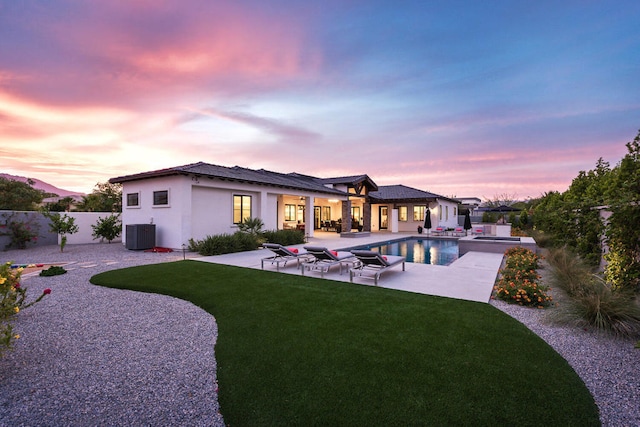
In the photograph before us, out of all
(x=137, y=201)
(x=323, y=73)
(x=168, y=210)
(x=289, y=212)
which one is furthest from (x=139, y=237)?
(x=289, y=212)

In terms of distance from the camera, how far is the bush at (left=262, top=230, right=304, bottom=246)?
15806 mm

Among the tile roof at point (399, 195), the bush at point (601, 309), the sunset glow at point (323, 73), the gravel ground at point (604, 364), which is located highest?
the sunset glow at point (323, 73)

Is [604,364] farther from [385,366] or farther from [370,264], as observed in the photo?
[370,264]

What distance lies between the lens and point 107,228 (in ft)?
53.3

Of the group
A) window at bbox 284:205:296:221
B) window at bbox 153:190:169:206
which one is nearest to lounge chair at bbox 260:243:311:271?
window at bbox 153:190:169:206

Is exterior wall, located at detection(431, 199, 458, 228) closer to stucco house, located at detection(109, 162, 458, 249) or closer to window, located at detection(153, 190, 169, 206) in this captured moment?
stucco house, located at detection(109, 162, 458, 249)

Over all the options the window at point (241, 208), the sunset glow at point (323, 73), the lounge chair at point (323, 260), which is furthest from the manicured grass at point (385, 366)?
the window at point (241, 208)

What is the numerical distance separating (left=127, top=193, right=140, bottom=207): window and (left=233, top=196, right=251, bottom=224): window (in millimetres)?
5087

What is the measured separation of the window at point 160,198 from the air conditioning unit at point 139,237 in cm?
122

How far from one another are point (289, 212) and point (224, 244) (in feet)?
36.9

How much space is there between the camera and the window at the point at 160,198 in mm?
14008

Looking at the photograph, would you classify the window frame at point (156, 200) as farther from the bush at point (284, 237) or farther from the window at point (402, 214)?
the window at point (402, 214)

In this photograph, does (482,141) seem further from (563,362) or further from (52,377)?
(52,377)

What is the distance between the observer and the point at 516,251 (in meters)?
11.2
